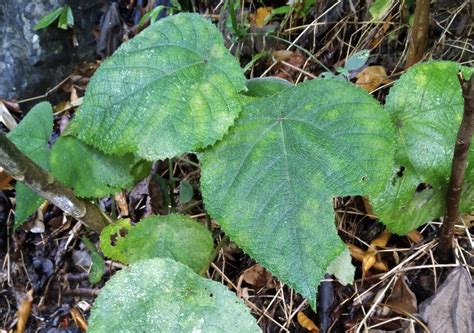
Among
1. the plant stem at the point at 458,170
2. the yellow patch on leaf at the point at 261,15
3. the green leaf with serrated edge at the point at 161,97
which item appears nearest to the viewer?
the plant stem at the point at 458,170

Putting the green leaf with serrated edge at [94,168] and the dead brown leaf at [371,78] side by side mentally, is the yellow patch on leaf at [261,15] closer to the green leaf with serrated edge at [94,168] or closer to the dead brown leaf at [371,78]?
the dead brown leaf at [371,78]

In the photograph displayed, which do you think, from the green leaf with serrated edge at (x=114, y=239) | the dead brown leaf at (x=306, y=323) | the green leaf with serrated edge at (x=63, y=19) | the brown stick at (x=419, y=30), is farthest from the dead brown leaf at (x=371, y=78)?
the green leaf with serrated edge at (x=63, y=19)

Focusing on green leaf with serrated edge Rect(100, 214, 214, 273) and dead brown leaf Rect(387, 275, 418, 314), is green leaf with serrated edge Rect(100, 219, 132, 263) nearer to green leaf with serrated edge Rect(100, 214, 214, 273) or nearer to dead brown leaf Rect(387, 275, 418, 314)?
green leaf with serrated edge Rect(100, 214, 214, 273)

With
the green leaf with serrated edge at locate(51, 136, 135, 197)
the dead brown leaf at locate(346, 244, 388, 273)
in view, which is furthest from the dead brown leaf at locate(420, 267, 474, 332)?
the green leaf with serrated edge at locate(51, 136, 135, 197)

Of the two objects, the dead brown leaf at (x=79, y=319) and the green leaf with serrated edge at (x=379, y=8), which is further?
the dead brown leaf at (x=79, y=319)

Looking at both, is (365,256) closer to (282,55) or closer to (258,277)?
(258,277)

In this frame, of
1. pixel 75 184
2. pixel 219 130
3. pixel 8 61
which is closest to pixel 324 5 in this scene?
pixel 219 130

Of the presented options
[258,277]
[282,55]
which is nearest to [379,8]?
[282,55]
